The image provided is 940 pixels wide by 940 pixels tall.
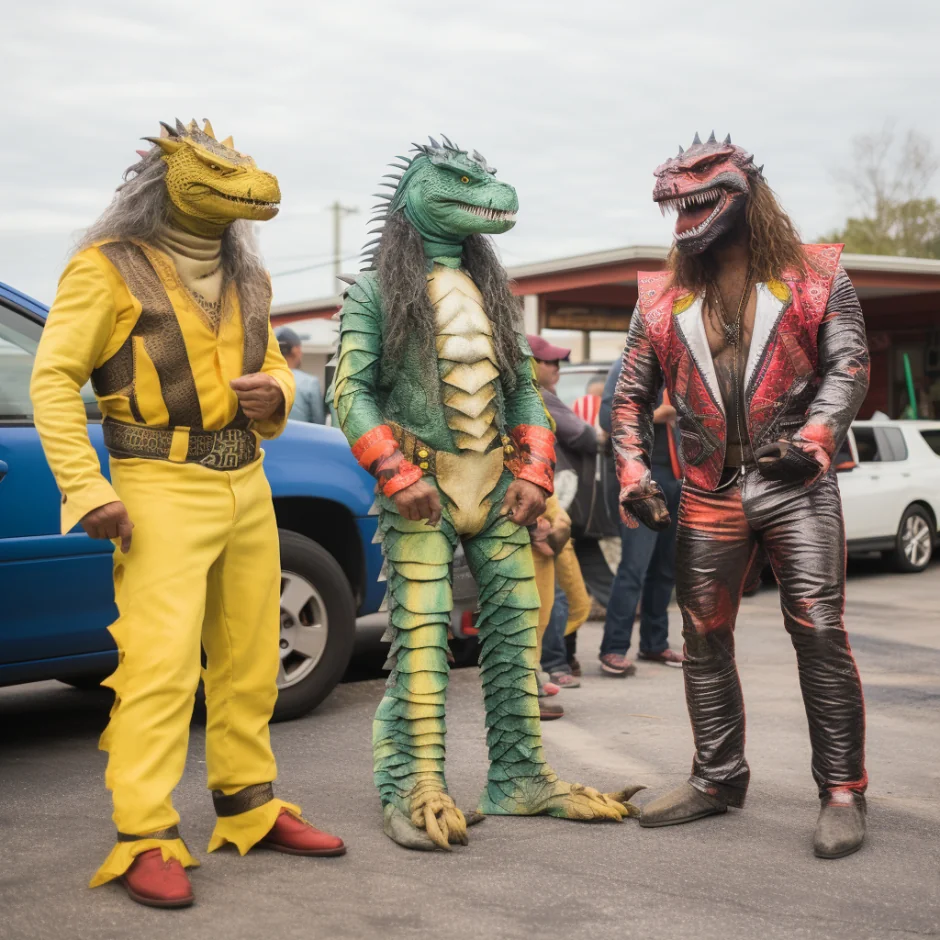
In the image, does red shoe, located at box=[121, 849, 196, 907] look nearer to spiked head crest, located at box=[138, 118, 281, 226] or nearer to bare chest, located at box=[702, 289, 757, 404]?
spiked head crest, located at box=[138, 118, 281, 226]

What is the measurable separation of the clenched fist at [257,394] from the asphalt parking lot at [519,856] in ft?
4.21

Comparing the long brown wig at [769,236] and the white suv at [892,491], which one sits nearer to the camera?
the long brown wig at [769,236]

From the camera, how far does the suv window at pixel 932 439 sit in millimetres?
12602

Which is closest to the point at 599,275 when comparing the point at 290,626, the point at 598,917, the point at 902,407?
the point at 902,407

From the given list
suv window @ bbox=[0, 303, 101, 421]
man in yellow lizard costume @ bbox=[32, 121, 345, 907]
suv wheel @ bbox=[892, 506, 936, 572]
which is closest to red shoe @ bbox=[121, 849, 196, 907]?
man in yellow lizard costume @ bbox=[32, 121, 345, 907]

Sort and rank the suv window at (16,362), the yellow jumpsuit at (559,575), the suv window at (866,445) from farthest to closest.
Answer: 1. the suv window at (866,445)
2. the yellow jumpsuit at (559,575)
3. the suv window at (16,362)

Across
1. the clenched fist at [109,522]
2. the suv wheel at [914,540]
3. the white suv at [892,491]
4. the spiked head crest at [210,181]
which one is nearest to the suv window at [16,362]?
A: the spiked head crest at [210,181]

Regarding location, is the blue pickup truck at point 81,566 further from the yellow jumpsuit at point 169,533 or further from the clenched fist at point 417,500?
the clenched fist at point 417,500

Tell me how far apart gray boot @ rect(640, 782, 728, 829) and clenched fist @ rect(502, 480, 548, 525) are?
0.99 m

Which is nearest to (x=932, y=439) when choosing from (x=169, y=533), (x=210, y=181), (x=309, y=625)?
(x=309, y=625)

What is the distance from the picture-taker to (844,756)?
13.1 feet

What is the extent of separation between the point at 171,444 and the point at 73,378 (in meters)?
0.32

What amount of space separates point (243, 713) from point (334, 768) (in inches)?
44.2

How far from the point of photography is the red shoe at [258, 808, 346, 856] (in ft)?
12.5
